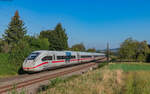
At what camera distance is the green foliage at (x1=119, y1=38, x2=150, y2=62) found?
45.4 metres

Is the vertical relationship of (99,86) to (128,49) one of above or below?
below

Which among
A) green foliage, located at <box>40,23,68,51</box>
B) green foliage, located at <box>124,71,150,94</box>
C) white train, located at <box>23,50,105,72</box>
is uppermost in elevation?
green foliage, located at <box>40,23,68,51</box>

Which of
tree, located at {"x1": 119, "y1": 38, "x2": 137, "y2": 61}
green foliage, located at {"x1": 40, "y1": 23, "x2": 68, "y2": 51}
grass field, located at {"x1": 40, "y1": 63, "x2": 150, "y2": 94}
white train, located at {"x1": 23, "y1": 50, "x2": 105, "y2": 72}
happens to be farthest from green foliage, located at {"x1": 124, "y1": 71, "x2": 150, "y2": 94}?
green foliage, located at {"x1": 40, "y1": 23, "x2": 68, "y2": 51}

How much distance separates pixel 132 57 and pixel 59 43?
2473cm

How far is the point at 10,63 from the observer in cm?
1927

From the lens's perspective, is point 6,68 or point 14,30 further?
point 14,30

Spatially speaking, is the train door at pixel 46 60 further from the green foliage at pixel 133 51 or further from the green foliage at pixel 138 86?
the green foliage at pixel 133 51

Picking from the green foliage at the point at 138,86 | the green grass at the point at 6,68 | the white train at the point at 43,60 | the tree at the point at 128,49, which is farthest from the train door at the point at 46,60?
the tree at the point at 128,49

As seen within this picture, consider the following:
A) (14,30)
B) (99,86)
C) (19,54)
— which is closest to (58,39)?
(14,30)

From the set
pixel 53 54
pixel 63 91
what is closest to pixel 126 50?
pixel 53 54

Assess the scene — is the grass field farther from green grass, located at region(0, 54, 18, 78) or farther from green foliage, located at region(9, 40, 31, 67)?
green foliage, located at region(9, 40, 31, 67)

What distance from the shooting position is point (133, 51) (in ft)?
151

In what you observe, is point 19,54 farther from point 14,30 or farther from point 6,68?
point 14,30

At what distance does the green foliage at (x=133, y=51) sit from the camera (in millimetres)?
45406
